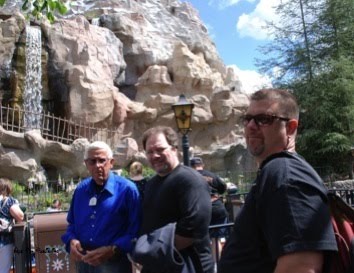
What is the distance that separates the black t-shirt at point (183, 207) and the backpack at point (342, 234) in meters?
1.29

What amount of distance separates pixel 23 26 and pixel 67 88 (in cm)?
356

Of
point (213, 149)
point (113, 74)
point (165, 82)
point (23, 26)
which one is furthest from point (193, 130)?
point (23, 26)

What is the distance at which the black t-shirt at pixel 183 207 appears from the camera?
Answer: 2760 mm

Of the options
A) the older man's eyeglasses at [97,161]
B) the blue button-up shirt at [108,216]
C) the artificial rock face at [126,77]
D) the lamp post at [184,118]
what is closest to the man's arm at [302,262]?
the blue button-up shirt at [108,216]

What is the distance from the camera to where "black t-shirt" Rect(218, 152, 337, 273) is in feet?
4.82

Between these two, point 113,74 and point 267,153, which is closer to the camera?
point 267,153

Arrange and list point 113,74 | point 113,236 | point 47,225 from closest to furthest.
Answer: point 113,236
point 47,225
point 113,74

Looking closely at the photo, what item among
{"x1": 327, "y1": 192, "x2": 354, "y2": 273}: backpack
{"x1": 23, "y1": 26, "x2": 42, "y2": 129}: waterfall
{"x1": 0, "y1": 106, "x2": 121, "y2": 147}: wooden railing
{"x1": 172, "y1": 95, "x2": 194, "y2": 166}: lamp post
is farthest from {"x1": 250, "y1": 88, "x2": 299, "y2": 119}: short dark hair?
{"x1": 23, "y1": 26, "x2": 42, "y2": 129}: waterfall

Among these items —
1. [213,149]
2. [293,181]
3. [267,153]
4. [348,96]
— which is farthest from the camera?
[213,149]

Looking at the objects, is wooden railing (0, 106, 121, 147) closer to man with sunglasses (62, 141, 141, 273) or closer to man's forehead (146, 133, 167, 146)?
man with sunglasses (62, 141, 141, 273)

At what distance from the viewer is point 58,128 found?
18.3 metres

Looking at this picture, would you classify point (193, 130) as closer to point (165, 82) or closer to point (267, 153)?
point (165, 82)

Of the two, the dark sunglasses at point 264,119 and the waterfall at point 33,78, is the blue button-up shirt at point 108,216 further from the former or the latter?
the waterfall at point 33,78

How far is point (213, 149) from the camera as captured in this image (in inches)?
950
